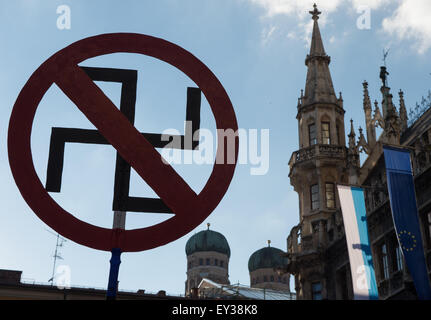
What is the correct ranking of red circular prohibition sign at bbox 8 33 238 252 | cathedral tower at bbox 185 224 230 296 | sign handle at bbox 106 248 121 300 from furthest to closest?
cathedral tower at bbox 185 224 230 296
red circular prohibition sign at bbox 8 33 238 252
sign handle at bbox 106 248 121 300

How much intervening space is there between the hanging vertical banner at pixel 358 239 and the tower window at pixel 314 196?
49.0 feet

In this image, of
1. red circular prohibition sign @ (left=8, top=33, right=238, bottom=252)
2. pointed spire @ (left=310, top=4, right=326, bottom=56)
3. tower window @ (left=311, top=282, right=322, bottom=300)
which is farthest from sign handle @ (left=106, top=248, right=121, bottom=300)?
pointed spire @ (left=310, top=4, right=326, bottom=56)

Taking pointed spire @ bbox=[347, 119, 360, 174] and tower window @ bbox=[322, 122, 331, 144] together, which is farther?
tower window @ bbox=[322, 122, 331, 144]

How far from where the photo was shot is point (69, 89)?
8727 millimetres

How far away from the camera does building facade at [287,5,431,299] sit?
106 ft

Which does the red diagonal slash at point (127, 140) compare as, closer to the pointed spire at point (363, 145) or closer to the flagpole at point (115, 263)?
the flagpole at point (115, 263)

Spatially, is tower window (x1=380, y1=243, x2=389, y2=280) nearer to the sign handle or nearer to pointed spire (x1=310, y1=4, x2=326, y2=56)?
pointed spire (x1=310, y1=4, x2=326, y2=56)

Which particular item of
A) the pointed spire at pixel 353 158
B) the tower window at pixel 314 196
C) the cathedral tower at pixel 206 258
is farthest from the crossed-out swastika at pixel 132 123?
the cathedral tower at pixel 206 258

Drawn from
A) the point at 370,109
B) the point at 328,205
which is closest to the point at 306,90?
the point at 370,109

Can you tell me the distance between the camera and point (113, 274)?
7.27 meters

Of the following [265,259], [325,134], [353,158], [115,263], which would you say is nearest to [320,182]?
[353,158]
